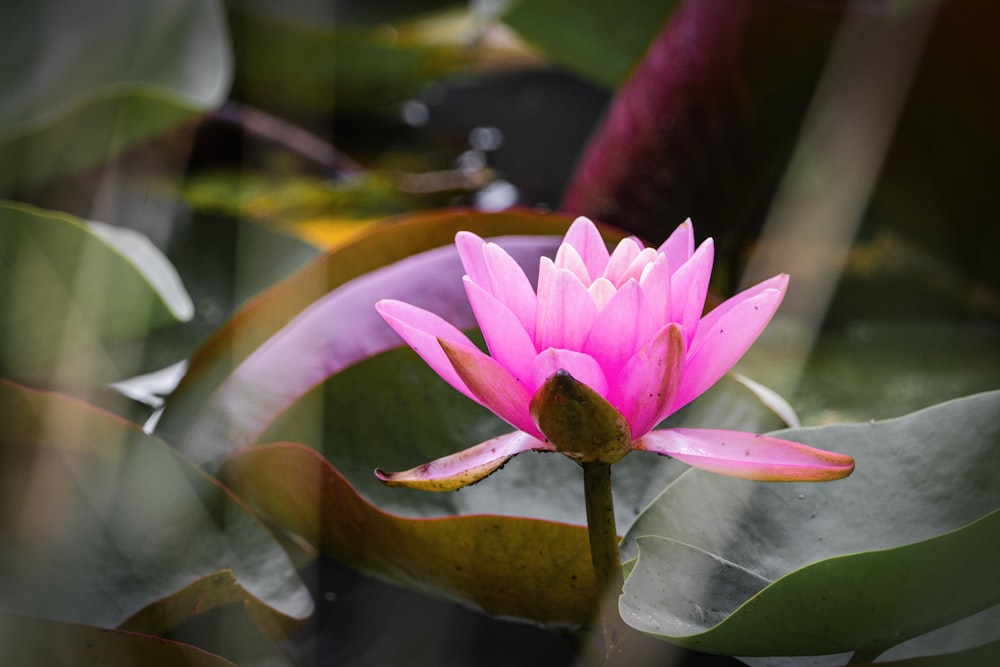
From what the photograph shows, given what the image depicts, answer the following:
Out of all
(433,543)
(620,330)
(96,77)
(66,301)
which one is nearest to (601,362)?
(620,330)

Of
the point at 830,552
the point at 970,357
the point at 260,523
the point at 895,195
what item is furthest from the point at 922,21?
the point at 260,523

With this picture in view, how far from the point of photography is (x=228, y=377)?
1.99 feet

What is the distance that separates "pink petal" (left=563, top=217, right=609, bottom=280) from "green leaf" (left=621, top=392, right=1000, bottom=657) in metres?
0.12

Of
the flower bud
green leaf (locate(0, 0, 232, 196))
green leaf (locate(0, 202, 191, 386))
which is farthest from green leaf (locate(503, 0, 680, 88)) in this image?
the flower bud

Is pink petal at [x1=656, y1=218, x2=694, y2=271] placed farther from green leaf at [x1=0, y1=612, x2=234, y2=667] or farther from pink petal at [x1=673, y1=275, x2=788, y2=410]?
green leaf at [x1=0, y1=612, x2=234, y2=667]

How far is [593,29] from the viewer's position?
114 cm

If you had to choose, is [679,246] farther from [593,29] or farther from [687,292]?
[593,29]

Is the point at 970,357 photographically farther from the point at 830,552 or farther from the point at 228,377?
the point at 228,377

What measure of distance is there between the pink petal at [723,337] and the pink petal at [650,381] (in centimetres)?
1

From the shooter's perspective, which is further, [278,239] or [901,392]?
[278,239]

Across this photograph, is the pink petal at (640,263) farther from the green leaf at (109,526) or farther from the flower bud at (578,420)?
the green leaf at (109,526)

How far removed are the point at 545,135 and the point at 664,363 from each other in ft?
3.79

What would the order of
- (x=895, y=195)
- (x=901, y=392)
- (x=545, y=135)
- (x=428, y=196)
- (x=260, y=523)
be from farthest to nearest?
(x=545, y=135) → (x=428, y=196) → (x=895, y=195) → (x=901, y=392) → (x=260, y=523)

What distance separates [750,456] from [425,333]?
136 mm
